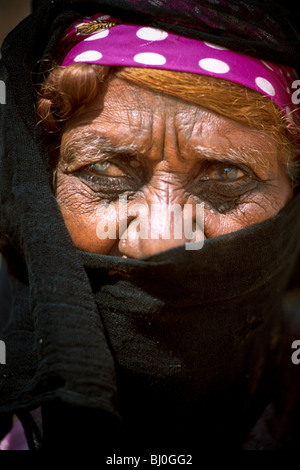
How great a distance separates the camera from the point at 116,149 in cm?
166

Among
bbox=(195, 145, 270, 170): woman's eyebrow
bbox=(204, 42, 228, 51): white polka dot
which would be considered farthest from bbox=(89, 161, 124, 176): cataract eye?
bbox=(204, 42, 228, 51): white polka dot

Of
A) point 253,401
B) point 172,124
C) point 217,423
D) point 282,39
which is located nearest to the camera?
point 172,124

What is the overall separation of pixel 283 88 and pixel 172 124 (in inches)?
20.8

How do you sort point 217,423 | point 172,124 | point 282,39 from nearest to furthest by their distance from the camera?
point 172,124, point 282,39, point 217,423

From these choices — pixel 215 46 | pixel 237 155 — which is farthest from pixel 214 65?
pixel 237 155

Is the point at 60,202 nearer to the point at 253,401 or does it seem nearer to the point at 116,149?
the point at 116,149

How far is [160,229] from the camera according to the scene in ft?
5.18

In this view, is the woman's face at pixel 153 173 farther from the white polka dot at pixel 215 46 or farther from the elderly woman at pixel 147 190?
the white polka dot at pixel 215 46

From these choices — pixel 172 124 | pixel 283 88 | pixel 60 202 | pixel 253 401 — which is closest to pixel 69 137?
pixel 60 202

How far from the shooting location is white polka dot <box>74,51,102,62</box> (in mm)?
1624

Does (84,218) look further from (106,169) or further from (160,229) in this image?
(160,229)

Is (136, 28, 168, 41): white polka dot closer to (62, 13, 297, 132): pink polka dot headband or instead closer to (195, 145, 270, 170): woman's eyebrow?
(62, 13, 297, 132): pink polka dot headband

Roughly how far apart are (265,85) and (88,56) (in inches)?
28.1
